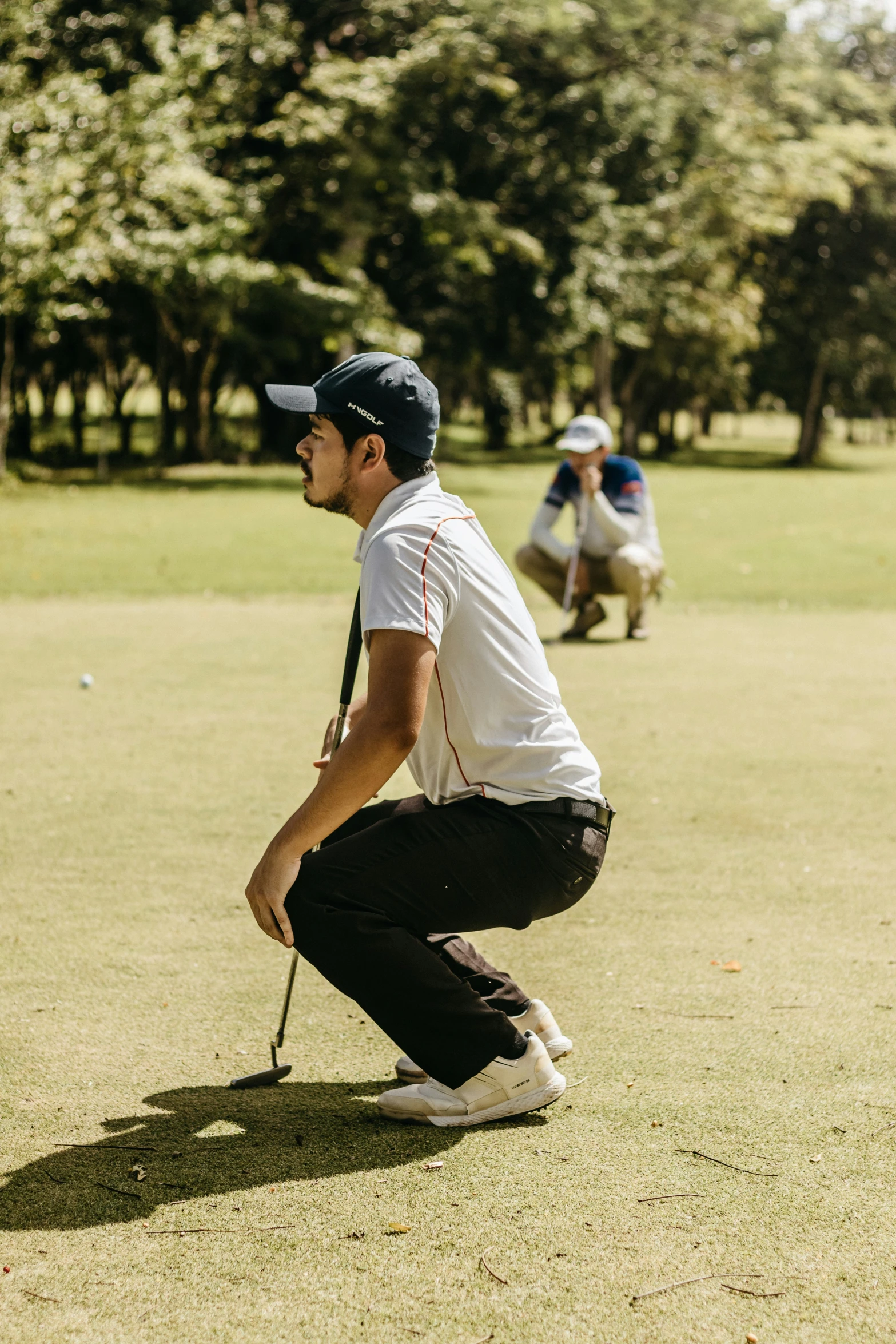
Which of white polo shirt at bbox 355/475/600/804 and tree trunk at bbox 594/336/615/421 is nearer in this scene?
white polo shirt at bbox 355/475/600/804

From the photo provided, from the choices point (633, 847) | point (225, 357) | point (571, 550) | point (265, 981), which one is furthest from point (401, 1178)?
point (225, 357)

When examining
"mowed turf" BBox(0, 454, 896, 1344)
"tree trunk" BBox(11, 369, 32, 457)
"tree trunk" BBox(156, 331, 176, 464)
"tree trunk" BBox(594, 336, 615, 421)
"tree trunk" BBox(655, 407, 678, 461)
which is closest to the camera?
"mowed turf" BBox(0, 454, 896, 1344)

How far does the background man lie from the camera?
38.7 feet

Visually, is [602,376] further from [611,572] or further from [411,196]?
[611,572]

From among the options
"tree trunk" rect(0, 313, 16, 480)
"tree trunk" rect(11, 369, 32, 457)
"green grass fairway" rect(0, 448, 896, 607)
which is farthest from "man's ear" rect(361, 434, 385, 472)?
"tree trunk" rect(11, 369, 32, 457)

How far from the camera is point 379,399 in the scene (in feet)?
11.1

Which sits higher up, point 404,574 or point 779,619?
point 404,574

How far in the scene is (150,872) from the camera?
18.5ft

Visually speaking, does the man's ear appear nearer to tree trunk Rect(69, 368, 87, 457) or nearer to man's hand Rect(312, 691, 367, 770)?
man's hand Rect(312, 691, 367, 770)

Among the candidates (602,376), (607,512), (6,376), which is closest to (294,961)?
(607,512)

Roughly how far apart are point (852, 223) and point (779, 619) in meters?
36.1

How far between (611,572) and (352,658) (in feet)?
28.3

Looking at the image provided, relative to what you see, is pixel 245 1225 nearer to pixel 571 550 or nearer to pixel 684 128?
pixel 571 550

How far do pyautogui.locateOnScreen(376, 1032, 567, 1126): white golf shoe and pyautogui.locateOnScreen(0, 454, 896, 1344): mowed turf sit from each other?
5 centimetres
